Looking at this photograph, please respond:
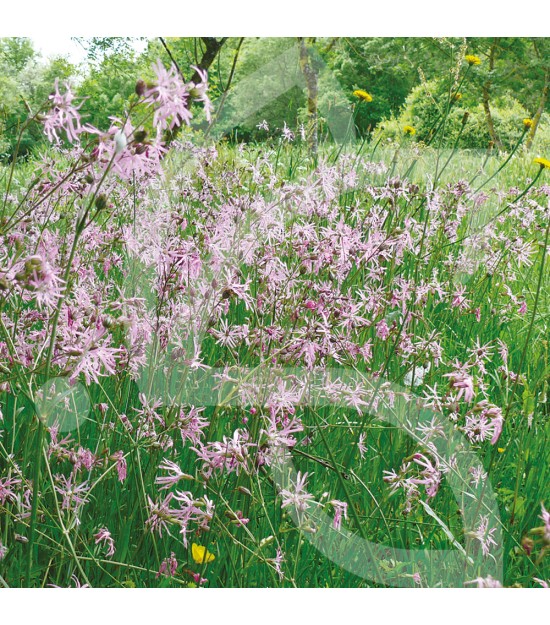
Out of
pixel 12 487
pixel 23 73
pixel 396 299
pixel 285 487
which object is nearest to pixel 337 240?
pixel 396 299

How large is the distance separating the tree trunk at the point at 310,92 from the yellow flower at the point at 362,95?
0.55ft

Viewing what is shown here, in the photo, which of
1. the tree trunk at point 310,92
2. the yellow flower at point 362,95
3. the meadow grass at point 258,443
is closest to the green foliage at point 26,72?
the meadow grass at point 258,443

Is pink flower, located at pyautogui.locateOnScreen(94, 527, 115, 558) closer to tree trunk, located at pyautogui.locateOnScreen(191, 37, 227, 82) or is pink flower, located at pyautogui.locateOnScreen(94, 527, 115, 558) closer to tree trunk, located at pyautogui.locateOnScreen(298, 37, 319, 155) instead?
tree trunk, located at pyautogui.locateOnScreen(191, 37, 227, 82)

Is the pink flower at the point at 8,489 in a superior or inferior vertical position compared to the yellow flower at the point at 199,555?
superior

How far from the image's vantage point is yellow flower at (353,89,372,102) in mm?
1997

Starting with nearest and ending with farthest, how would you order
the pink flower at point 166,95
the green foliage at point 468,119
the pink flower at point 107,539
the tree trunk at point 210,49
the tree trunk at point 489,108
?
1. the pink flower at point 166,95
2. the pink flower at point 107,539
3. the tree trunk at point 210,49
4. the tree trunk at point 489,108
5. the green foliage at point 468,119

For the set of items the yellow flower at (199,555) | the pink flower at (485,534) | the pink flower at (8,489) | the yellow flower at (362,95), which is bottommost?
the yellow flower at (199,555)

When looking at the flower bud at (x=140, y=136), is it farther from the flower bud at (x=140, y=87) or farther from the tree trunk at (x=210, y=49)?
the tree trunk at (x=210, y=49)

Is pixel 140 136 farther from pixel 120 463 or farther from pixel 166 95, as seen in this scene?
pixel 120 463

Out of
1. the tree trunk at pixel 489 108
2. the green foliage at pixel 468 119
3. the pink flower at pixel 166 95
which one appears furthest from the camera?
the green foliage at pixel 468 119

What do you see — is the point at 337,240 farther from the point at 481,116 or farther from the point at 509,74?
the point at 481,116

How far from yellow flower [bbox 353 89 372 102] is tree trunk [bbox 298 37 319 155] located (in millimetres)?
169

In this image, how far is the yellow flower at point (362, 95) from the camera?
200 centimetres
